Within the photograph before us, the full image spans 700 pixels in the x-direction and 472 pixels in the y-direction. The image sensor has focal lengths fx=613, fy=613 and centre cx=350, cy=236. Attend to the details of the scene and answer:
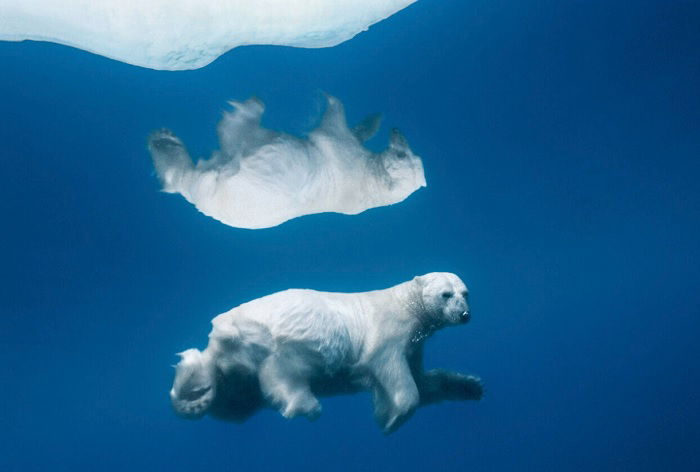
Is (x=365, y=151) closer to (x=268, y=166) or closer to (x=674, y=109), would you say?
(x=268, y=166)

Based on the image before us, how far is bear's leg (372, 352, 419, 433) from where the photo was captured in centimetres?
557

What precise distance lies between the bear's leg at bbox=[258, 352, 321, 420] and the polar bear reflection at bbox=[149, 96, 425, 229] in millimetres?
2378

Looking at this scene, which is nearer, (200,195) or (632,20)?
(200,195)

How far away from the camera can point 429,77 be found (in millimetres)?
7340

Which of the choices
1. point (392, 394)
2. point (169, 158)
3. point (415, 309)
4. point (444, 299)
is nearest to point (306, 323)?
point (392, 394)

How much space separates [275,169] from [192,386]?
2631 mm

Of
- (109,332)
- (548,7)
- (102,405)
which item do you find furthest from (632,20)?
(102,405)

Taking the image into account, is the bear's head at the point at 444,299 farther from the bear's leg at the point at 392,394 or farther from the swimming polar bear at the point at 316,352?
the bear's leg at the point at 392,394

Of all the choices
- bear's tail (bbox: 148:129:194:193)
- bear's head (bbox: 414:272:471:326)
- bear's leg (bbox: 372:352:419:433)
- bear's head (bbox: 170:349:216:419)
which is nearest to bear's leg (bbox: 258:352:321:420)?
bear's head (bbox: 170:349:216:419)

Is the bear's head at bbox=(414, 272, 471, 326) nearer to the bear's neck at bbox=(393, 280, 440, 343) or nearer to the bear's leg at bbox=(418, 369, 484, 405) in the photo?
the bear's neck at bbox=(393, 280, 440, 343)

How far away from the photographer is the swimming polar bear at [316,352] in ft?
17.3

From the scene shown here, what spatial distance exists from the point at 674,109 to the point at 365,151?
515cm

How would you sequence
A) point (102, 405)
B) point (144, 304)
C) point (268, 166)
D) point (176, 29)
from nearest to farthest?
point (176, 29), point (268, 166), point (144, 304), point (102, 405)

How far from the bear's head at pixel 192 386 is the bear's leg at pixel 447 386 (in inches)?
86.7
